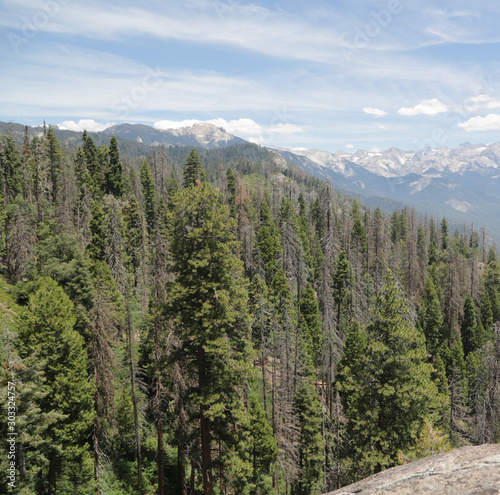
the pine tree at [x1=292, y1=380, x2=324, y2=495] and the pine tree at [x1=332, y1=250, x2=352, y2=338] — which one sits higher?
the pine tree at [x1=332, y1=250, x2=352, y2=338]

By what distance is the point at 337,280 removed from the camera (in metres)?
Result: 53.1

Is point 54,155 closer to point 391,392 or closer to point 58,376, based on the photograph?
point 58,376

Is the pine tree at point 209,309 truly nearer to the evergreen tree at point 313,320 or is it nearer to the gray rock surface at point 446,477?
the gray rock surface at point 446,477

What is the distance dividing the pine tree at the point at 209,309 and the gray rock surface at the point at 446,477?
28.7 ft

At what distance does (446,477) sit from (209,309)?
1006cm

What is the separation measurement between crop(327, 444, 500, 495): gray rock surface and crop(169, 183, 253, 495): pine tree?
8.74 m

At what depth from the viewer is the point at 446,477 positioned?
5207 mm

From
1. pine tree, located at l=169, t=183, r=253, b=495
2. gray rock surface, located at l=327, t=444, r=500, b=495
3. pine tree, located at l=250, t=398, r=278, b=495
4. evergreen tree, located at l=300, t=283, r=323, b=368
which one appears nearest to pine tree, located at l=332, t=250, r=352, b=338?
evergreen tree, located at l=300, t=283, r=323, b=368

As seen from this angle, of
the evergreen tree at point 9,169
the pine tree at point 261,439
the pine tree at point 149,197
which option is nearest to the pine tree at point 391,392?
the pine tree at point 261,439

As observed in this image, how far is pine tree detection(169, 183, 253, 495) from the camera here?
1425 cm

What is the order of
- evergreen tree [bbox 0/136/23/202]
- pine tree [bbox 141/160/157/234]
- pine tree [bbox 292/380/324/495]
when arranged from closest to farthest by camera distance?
pine tree [bbox 292/380/324/495] → evergreen tree [bbox 0/136/23/202] → pine tree [bbox 141/160/157/234]

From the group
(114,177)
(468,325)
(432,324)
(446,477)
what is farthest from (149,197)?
(446,477)

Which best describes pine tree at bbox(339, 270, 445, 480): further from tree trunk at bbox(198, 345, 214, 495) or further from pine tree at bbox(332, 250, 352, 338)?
pine tree at bbox(332, 250, 352, 338)

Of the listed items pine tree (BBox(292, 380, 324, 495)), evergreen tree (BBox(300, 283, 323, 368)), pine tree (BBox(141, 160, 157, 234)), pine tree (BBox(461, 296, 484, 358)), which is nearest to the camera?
pine tree (BBox(292, 380, 324, 495))
